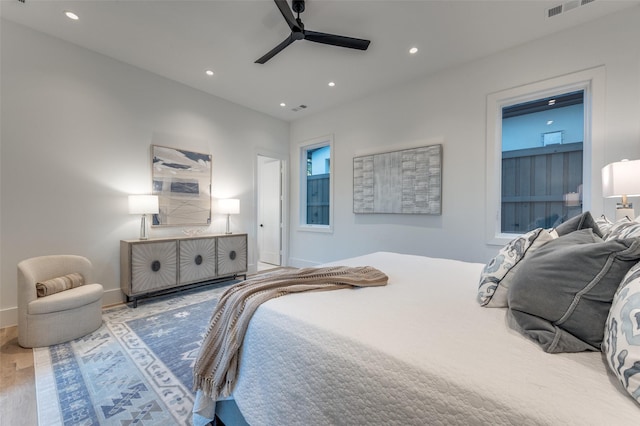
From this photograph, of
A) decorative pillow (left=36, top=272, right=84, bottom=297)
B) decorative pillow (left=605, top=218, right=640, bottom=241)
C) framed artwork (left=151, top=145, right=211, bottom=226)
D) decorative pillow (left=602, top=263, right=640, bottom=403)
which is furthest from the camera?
framed artwork (left=151, top=145, right=211, bottom=226)

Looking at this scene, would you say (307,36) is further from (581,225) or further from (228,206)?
(228,206)

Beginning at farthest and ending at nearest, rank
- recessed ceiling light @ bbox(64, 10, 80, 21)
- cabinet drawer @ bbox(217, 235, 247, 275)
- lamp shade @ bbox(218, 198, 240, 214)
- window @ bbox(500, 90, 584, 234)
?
lamp shade @ bbox(218, 198, 240, 214) → cabinet drawer @ bbox(217, 235, 247, 275) → window @ bbox(500, 90, 584, 234) → recessed ceiling light @ bbox(64, 10, 80, 21)

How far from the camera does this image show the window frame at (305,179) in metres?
4.71

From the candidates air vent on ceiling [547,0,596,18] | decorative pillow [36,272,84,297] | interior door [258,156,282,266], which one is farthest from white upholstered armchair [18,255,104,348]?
air vent on ceiling [547,0,596,18]

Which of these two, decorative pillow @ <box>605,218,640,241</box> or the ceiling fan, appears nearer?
decorative pillow @ <box>605,218,640,241</box>

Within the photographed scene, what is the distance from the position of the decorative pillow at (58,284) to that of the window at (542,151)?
4.46 metres

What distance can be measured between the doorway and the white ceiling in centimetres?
224

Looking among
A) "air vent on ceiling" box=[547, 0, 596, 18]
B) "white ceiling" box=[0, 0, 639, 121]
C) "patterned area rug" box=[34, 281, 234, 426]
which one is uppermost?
"white ceiling" box=[0, 0, 639, 121]

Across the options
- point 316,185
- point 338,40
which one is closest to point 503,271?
point 338,40

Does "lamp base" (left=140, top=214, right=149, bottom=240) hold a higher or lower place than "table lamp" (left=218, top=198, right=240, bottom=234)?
lower

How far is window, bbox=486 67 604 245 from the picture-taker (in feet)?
8.58

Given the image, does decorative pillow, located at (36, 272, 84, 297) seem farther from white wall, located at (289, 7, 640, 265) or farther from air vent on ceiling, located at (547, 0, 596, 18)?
air vent on ceiling, located at (547, 0, 596, 18)

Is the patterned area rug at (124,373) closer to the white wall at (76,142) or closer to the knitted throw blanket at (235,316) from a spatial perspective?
the knitted throw blanket at (235,316)

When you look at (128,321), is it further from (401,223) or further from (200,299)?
(401,223)
